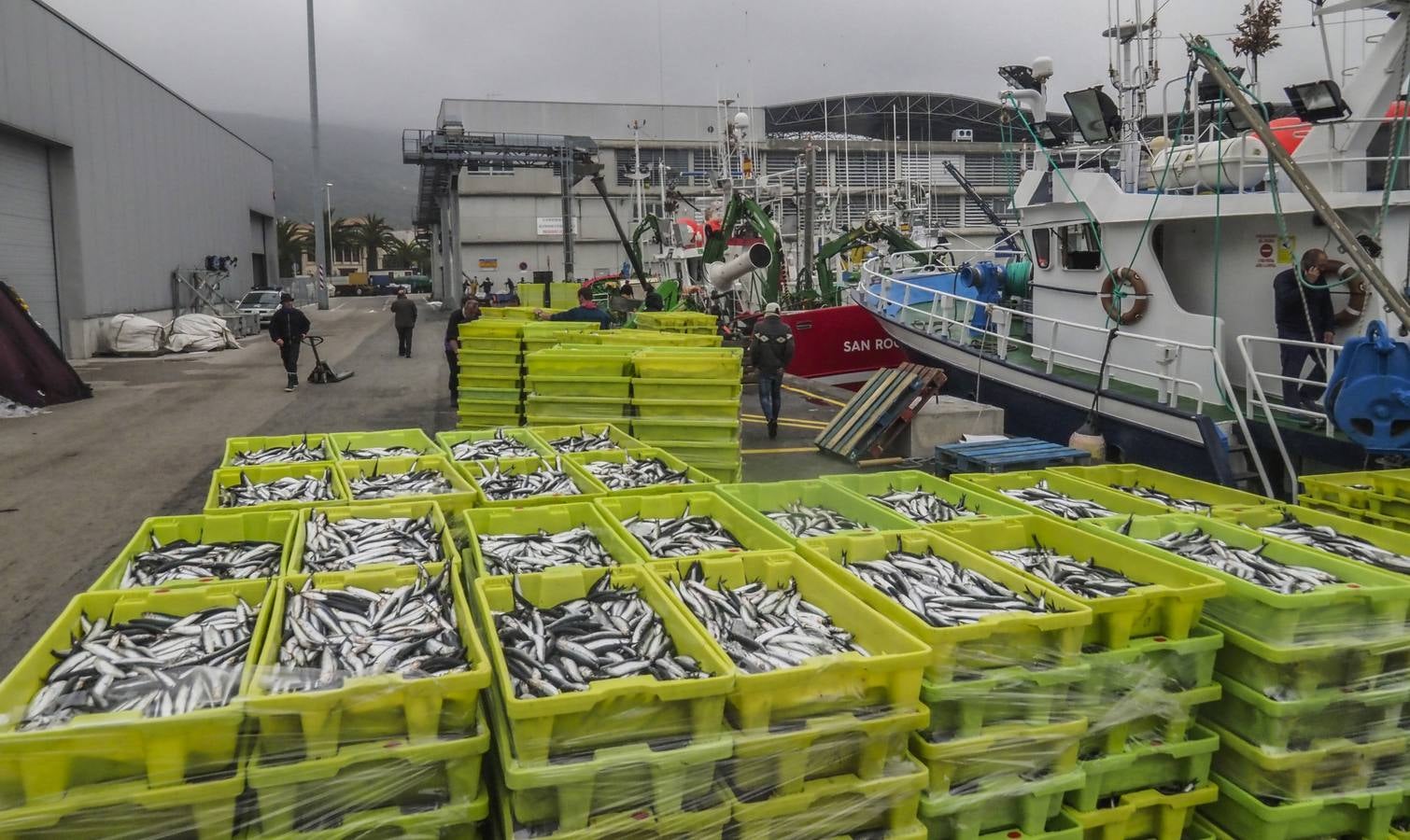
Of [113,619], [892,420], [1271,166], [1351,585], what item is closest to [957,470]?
[892,420]

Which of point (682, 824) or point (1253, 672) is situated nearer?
point (682, 824)

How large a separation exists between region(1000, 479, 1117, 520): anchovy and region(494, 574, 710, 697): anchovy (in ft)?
8.92

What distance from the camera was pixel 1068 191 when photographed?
38.5ft

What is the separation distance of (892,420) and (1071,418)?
216 centimetres

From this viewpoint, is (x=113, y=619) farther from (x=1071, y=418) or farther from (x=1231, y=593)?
(x=1071, y=418)

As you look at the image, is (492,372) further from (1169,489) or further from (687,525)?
(1169,489)

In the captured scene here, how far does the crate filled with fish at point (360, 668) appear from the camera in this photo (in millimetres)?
2836

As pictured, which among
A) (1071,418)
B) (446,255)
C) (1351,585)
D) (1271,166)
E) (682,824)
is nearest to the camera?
(682,824)

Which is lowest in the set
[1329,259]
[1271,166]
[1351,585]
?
[1351,585]

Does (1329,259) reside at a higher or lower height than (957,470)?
higher

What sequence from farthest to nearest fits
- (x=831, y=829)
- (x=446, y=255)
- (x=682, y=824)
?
(x=446, y=255)
(x=831, y=829)
(x=682, y=824)

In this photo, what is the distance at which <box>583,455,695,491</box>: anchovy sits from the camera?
6.21 metres

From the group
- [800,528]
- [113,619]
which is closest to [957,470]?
[800,528]

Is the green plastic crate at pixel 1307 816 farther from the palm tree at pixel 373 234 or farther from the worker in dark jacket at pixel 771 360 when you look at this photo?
the palm tree at pixel 373 234
